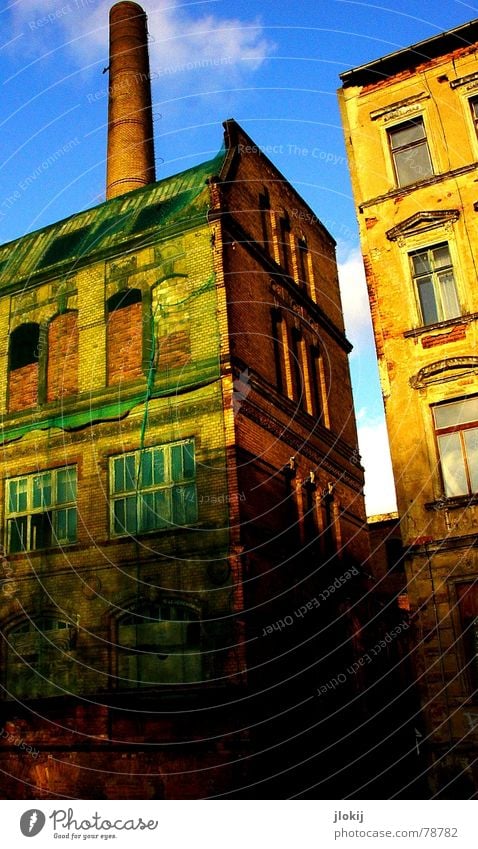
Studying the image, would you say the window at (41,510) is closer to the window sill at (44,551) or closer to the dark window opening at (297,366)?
the window sill at (44,551)

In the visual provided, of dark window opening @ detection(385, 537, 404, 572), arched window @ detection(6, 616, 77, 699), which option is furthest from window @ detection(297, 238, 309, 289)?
dark window opening @ detection(385, 537, 404, 572)

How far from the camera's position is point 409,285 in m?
14.8

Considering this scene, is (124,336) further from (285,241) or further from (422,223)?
(422,223)

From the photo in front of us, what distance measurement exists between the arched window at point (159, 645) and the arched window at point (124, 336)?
548 cm

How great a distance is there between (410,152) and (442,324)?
4259 millimetres

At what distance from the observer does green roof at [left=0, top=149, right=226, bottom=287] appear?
18344 millimetres

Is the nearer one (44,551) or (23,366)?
(44,551)

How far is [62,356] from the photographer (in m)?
19.1

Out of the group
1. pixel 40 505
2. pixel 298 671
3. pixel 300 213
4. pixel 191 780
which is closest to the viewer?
pixel 191 780

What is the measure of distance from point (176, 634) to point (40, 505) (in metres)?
4.99

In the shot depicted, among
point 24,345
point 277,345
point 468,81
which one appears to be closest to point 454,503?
point 277,345

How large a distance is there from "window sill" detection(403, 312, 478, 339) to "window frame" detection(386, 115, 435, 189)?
10.7 ft

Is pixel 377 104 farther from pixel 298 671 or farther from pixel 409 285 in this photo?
pixel 298 671
